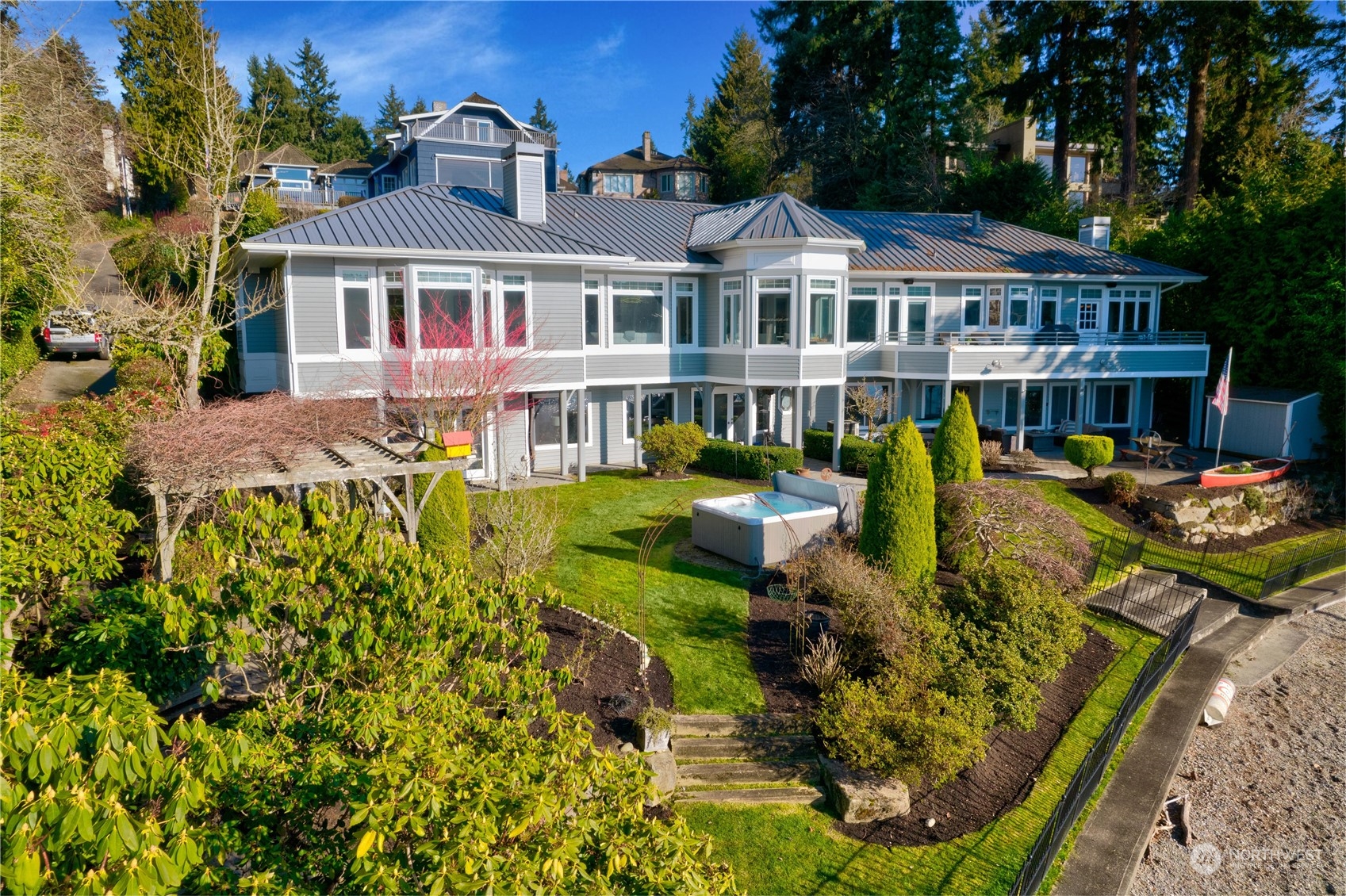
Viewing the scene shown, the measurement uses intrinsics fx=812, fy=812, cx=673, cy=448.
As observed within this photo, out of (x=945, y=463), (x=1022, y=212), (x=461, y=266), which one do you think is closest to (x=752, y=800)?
(x=945, y=463)

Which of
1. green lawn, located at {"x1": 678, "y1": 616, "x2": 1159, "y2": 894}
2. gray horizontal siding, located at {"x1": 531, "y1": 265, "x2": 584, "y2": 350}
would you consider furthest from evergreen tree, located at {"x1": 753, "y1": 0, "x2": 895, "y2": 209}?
green lawn, located at {"x1": 678, "y1": 616, "x2": 1159, "y2": 894}

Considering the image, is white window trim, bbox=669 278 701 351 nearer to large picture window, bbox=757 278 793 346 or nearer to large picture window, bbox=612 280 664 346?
large picture window, bbox=612 280 664 346

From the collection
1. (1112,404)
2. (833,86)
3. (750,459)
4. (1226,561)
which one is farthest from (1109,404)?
(833,86)

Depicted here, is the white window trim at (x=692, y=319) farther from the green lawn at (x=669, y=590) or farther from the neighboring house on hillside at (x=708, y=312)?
the green lawn at (x=669, y=590)

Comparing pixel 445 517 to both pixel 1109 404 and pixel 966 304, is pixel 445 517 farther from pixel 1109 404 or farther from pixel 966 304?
pixel 1109 404

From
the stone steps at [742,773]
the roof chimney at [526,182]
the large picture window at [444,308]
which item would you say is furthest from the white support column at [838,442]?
the stone steps at [742,773]

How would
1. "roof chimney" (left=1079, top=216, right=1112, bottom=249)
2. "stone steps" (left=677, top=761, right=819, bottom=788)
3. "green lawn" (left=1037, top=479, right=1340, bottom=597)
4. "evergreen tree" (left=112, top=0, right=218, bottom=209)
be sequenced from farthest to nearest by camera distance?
"evergreen tree" (left=112, top=0, right=218, bottom=209) → "roof chimney" (left=1079, top=216, right=1112, bottom=249) → "green lawn" (left=1037, top=479, right=1340, bottom=597) → "stone steps" (left=677, top=761, right=819, bottom=788)

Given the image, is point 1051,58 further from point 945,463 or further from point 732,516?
point 732,516
